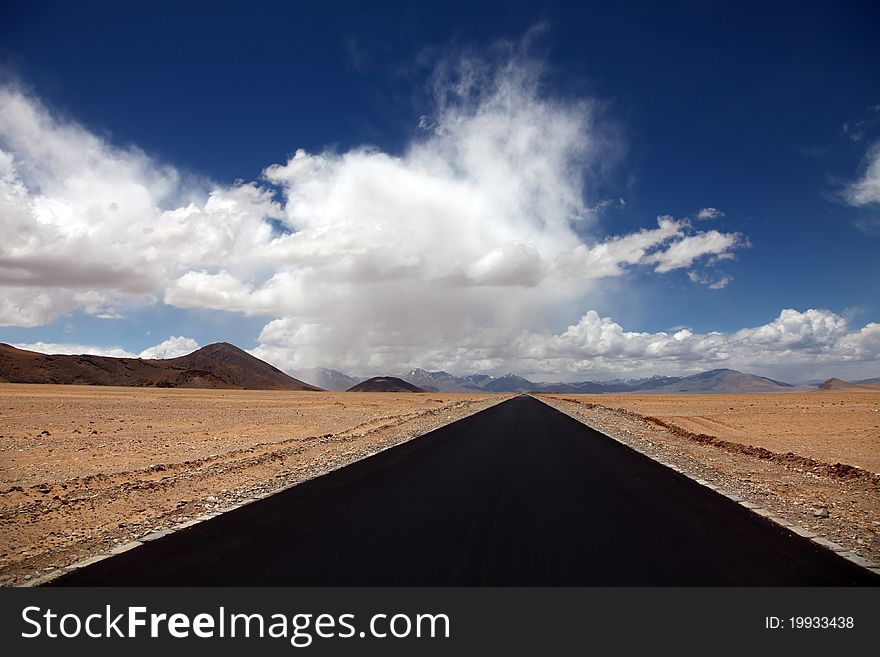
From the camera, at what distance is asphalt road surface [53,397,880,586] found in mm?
6340

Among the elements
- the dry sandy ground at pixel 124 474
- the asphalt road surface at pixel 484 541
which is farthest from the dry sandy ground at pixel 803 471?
the dry sandy ground at pixel 124 474

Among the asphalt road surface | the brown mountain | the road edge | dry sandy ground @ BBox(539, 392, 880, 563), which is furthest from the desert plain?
the brown mountain

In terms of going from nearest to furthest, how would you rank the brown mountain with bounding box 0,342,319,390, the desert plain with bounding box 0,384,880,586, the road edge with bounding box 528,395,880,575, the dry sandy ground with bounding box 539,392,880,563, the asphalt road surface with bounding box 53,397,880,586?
1. the asphalt road surface with bounding box 53,397,880,586
2. the road edge with bounding box 528,395,880,575
3. the desert plain with bounding box 0,384,880,586
4. the dry sandy ground with bounding box 539,392,880,563
5. the brown mountain with bounding box 0,342,319,390

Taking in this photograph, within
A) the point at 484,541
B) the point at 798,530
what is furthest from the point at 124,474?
the point at 798,530

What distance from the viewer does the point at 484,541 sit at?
25.3ft

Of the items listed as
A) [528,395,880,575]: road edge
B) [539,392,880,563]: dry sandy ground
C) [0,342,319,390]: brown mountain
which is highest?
[0,342,319,390]: brown mountain

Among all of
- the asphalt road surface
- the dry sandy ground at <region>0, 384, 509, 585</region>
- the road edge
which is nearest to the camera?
the asphalt road surface

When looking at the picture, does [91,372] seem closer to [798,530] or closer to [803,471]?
[803,471]

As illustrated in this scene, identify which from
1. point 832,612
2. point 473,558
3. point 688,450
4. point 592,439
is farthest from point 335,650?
point 592,439

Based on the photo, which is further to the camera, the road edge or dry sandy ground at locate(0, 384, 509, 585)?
dry sandy ground at locate(0, 384, 509, 585)

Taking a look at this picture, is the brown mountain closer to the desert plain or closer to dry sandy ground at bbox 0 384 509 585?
dry sandy ground at bbox 0 384 509 585

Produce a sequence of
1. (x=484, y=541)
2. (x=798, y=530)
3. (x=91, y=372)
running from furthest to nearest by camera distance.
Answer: (x=91, y=372), (x=798, y=530), (x=484, y=541)

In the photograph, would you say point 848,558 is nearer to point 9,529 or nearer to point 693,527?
point 693,527

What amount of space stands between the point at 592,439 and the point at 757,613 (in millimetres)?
19785
